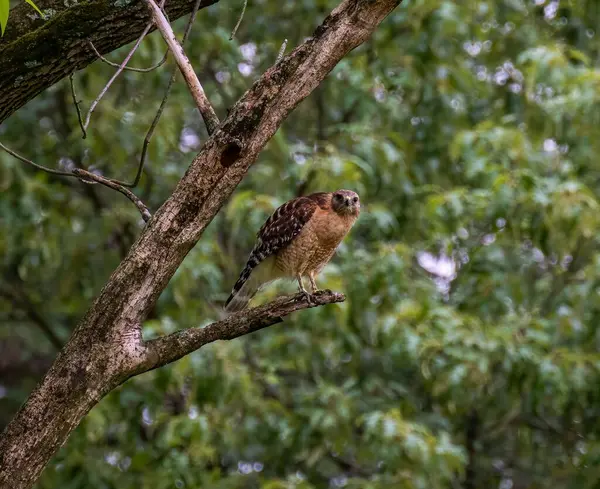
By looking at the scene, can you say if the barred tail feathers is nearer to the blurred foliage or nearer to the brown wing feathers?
the brown wing feathers

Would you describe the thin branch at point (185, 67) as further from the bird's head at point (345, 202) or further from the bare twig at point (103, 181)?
the bird's head at point (345, 202)

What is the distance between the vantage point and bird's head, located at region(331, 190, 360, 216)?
550 cm

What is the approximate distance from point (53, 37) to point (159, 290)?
0.89 meters

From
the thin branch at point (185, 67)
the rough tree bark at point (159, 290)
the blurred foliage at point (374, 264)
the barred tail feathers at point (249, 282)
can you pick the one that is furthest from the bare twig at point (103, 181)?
the blurred foliage at point (374, 264)

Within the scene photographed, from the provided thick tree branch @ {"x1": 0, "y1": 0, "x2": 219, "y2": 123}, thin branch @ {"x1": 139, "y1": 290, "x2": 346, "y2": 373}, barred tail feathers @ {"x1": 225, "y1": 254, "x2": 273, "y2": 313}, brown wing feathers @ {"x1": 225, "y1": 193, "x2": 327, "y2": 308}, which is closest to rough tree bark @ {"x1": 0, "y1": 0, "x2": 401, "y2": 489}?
thin branch @ {"x1": 139, "y1": 290, "x2": 346, "y2": 373}

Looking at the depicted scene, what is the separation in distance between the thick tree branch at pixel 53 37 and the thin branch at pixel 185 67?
15cm

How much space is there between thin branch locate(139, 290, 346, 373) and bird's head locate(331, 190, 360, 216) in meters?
2.17

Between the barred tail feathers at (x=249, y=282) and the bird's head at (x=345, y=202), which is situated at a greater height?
the bird's head at (x=345, y=202)

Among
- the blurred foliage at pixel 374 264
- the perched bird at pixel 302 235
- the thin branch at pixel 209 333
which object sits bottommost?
the blurred foliage at pixel 374 264

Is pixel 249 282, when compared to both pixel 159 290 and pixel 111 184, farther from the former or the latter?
pixel 159 290

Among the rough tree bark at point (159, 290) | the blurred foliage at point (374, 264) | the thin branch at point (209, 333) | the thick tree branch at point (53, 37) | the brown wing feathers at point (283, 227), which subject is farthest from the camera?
the blurred foliage at point (374, 264)

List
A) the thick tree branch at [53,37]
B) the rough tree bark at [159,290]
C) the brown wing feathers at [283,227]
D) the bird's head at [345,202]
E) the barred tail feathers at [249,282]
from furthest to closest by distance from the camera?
1. the barred tail feathers at [249,282]
2. the brown wing feathers at [283,227]
3. the bird's head at [345,202]
4. the thick tree branch at [53,37]
5. the rough tree bark at [159,290]

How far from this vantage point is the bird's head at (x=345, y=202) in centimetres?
550

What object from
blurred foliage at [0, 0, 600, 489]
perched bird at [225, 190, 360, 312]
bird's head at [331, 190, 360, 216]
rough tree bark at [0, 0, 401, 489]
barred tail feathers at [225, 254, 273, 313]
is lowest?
blurred foliage at [0, 0, 600, 489]
